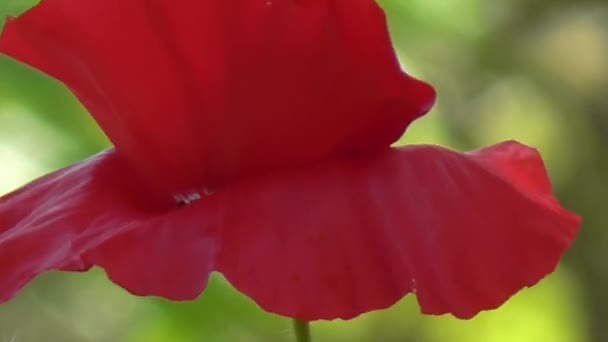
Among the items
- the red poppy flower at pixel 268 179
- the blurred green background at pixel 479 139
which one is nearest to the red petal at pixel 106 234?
the red poppy flower at pixel 268 179

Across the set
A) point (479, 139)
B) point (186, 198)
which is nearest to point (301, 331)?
point (186, 198)

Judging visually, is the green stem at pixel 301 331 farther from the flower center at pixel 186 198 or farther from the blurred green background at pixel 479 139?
the blurred green background at pixel 479 139

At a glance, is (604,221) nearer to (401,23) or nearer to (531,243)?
(401,23)

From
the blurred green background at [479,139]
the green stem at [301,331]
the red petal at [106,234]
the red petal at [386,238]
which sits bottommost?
the blurred green background at [479,139]

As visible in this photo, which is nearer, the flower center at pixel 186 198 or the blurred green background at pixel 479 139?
the flower center at pixel 186 198

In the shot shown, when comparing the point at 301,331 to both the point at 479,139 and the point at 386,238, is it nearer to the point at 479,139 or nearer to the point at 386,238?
the point at 386,238

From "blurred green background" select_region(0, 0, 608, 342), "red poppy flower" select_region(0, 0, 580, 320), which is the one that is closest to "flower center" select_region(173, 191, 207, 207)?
"red poppy flower" select_region(0, 0, 580, 320)

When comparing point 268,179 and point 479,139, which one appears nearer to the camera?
point 268,179
